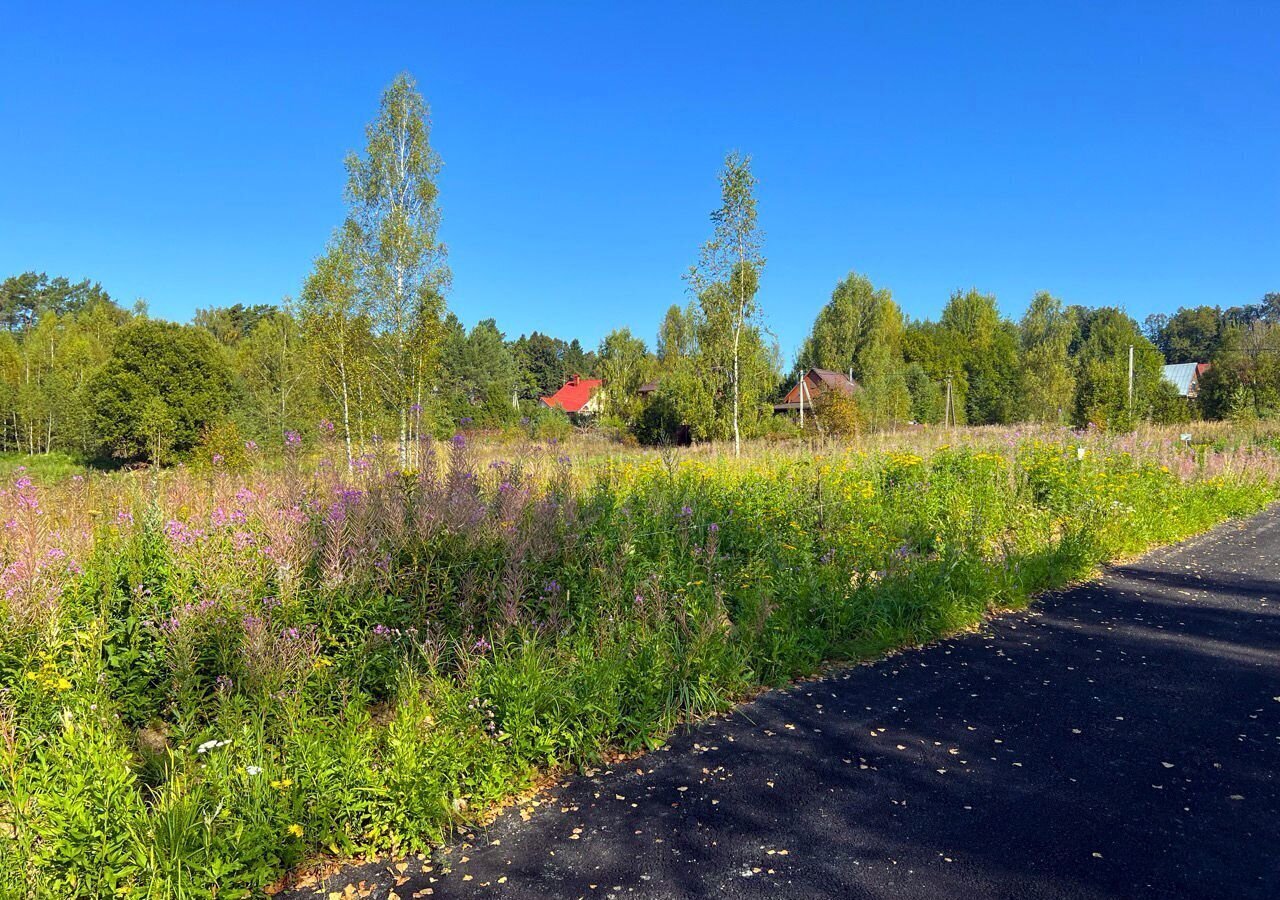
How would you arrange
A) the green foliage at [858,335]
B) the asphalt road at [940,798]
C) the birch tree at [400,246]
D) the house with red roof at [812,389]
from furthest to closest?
1. the green foliage at [858,335]
2. the house with red roof at [812,389]
3. the birch tree at [400,246]
4. the asphalt road at [940,798]

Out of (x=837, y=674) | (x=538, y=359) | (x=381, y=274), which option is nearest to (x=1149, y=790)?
(x=837, y=674)

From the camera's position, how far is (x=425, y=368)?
16.8m

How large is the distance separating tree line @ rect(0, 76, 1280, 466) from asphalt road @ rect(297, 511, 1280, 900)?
106 inches

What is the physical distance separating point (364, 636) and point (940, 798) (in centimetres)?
271

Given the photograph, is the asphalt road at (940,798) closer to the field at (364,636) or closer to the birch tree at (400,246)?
the field at (364,636)

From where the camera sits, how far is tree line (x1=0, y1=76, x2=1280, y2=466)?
17203 mm

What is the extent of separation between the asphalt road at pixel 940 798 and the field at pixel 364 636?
27cm

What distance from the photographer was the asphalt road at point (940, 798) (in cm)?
238

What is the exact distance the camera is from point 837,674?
A: 437cm

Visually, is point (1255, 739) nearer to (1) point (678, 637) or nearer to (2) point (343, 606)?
(1) point (678, 637)

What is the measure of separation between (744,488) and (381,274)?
1327cm

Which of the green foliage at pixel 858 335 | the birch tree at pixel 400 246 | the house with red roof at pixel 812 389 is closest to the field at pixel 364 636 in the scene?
the birch tree at pixel 400 246

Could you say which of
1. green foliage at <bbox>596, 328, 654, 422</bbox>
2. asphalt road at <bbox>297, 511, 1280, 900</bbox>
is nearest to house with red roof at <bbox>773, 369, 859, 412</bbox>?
green foliage at <bbox>596, 328, 654, 422</bbox>

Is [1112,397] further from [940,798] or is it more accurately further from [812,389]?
[940,798]
